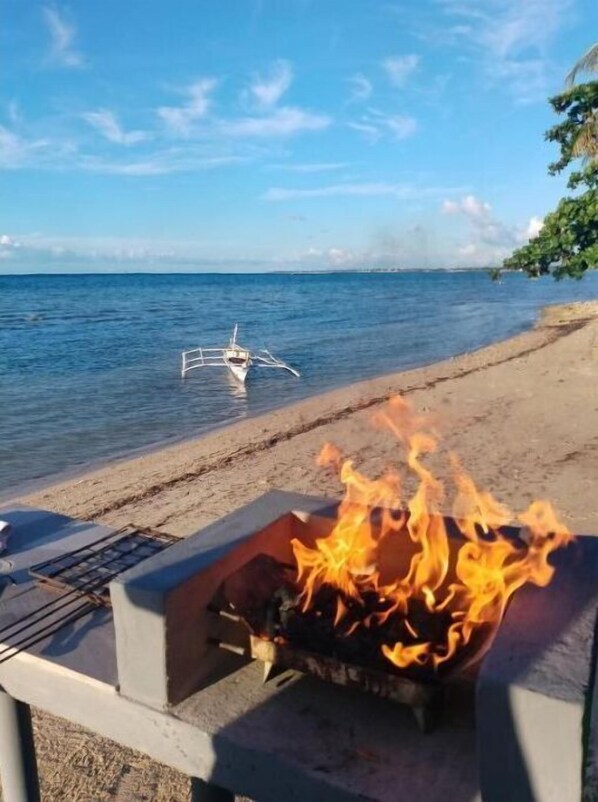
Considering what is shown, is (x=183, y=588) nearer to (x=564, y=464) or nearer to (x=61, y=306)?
(x=564, y=464)

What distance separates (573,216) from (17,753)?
11625 millimetres

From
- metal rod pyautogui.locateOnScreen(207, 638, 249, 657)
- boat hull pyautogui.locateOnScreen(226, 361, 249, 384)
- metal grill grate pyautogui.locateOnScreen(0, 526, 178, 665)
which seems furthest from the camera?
boat hull pyautogui.locateOnScreen(226, 361, 249, 384)

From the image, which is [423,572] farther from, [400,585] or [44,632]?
[44,632]

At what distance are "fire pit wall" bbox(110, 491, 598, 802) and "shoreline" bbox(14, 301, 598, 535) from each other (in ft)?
18.3

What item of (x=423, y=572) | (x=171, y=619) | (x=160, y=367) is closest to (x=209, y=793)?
(x=171, y=619)

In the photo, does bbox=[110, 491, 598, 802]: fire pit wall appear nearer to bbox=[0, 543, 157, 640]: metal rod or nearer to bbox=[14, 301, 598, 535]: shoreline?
bbox=[0, 543, 157, 640]: metal rod

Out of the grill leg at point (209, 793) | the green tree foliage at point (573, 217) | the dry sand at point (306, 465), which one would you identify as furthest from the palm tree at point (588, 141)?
the grill leg at point (209, 793)

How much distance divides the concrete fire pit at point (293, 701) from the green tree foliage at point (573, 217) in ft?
33.1

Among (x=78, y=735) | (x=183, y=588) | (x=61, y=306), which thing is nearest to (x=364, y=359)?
(x=78, y=735)

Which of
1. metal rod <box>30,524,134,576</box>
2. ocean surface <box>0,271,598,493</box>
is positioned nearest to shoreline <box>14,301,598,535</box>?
ocean surface <box>0,271,598,493</box>

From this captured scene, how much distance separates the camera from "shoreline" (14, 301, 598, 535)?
10.6 meters

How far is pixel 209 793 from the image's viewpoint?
10.3 ft

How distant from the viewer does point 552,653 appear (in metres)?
2.22

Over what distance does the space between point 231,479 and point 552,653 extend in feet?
30.6
